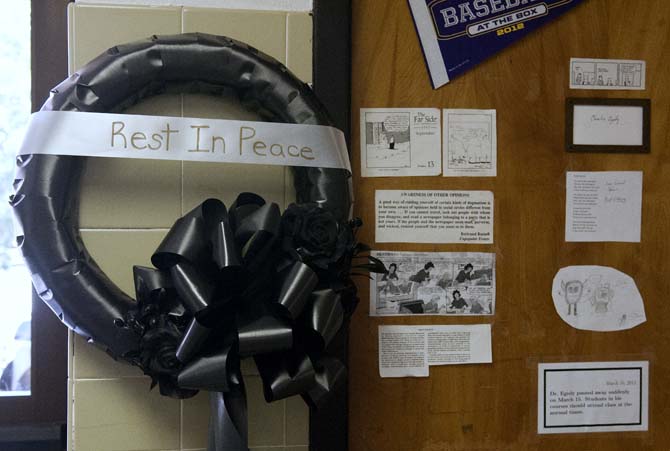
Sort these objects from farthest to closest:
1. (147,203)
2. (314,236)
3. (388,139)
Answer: (388,139)
(147,203)
(314,236)

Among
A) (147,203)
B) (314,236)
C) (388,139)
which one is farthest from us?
(388,139)

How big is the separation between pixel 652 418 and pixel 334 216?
84 centimetres

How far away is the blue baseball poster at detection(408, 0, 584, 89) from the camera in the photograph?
1.17 m

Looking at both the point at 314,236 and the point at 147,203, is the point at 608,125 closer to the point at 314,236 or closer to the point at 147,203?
the point at 314,236

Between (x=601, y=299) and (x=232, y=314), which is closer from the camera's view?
(x=232, y=314)

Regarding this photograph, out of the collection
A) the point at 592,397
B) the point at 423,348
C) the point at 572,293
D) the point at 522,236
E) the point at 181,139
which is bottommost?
the point at 592,397

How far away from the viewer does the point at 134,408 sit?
106 centimetres

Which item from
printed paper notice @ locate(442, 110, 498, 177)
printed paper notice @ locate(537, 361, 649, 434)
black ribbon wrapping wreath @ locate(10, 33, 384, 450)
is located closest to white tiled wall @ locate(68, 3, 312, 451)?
black ribbon wrapping wreath @ locate(10, 33, 384, 450)

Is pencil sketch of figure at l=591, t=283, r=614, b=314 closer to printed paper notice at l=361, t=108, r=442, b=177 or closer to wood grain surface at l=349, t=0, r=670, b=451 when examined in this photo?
wood grain surface at l=349, t=0, r=670, b=451

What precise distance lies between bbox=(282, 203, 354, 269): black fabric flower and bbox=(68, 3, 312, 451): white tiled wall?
19cm

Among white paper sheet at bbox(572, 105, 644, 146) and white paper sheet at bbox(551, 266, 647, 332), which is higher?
white paper sheet at bbox(572, 105, 644, 146)

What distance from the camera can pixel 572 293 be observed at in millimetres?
1224

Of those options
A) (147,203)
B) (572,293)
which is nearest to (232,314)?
(147,203)

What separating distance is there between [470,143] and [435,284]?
29cm
